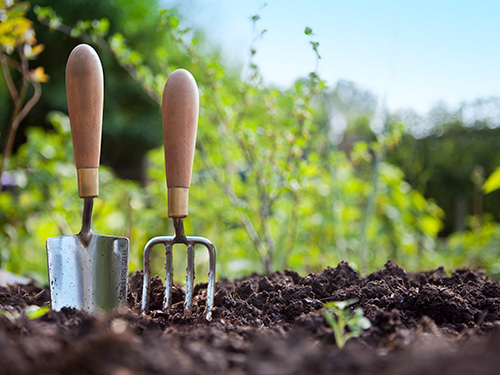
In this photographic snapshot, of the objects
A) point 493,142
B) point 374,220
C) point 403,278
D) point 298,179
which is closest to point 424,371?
point 403,278

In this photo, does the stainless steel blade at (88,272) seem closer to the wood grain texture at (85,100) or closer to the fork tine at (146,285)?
the fork tine at (146,285)

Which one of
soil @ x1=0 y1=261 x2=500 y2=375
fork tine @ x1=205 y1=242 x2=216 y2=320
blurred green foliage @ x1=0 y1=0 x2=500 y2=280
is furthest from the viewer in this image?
blurred green foliage @ x1=0 y1=0 x2=500 y2=280

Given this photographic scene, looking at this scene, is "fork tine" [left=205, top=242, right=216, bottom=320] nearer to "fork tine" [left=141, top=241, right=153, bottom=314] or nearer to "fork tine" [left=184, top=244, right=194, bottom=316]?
"fork tine" [left=184, top=244, right=194, bottom=316]

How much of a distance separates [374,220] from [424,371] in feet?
9.90

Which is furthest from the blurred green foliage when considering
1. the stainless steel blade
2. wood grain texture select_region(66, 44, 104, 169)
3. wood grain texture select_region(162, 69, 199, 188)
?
the stainless steel blade

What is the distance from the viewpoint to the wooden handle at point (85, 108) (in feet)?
4.02

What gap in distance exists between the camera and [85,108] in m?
1.26

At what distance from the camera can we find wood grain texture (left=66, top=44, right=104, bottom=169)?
122 centimetres

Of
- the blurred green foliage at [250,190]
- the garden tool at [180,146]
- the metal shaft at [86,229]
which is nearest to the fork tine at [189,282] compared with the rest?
the garden tool at [180,146]

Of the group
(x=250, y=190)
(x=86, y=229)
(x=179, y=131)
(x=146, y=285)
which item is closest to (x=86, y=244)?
(x=86, y=229)

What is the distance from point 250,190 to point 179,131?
1.74 meters

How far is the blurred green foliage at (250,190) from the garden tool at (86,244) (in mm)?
735

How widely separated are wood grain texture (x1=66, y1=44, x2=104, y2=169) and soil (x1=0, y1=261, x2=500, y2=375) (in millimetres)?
436

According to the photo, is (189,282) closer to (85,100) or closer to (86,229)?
(86,229)
